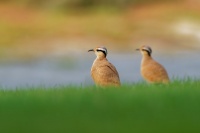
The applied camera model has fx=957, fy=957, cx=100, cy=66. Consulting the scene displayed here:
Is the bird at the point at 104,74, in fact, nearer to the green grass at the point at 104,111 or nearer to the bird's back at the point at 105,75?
the bird's back at the point at 105,75

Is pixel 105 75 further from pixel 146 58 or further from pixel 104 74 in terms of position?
pixel 146 58

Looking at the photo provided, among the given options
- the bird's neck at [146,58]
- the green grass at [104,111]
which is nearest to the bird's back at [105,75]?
the bird's neck at [146,58]

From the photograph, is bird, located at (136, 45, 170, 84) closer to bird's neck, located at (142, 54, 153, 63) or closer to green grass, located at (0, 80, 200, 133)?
bird's neck, located at (142, 54, 153, 63)

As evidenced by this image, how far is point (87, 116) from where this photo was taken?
12375mm

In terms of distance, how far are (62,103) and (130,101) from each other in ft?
3.07

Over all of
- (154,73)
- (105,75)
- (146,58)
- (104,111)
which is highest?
(146,58)

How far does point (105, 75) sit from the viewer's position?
53.8 ft

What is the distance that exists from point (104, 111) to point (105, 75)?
12.4 ft

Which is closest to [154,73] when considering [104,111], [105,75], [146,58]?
[146,58]

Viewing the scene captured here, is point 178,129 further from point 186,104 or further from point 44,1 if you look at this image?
point 44,1

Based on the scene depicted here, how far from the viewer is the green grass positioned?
11906 mm

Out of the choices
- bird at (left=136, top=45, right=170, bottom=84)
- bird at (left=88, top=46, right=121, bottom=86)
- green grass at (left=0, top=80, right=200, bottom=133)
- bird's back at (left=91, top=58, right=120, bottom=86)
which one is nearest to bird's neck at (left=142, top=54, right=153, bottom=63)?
bird at (left=136, top=45, right=170, bottom=84)

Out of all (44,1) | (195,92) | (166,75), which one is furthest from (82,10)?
(195,92)

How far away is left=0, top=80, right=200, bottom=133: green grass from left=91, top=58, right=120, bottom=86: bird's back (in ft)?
5.34
